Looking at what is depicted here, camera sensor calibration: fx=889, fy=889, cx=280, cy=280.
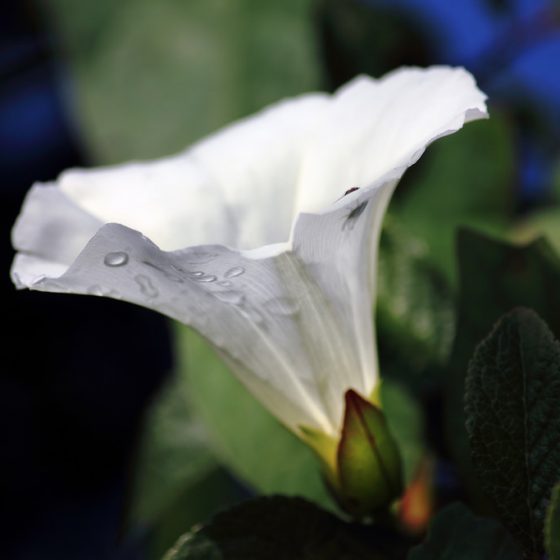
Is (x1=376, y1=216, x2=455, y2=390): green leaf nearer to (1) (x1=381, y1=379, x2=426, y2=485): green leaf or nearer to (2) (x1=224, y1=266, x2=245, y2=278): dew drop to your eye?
(1) (x1=381, y1=379, x2=426, y2=485): green leaf

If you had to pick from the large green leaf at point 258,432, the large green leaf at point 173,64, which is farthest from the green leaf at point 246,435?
the large green leaf at point 173,64

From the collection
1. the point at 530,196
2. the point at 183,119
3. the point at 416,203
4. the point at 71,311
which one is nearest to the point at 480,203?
the point at 416,203

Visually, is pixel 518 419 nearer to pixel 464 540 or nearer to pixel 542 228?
pixel 464 540

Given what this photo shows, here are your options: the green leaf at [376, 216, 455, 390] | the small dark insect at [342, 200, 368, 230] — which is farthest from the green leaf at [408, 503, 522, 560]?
the green leaf at [376, 216, 455, 390]

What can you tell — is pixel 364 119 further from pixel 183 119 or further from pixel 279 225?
pixel 183 119

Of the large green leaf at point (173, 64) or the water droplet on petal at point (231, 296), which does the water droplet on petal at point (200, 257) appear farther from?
the large green leaf at point (173, 64)

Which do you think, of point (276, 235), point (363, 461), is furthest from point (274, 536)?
point (276, 235)
